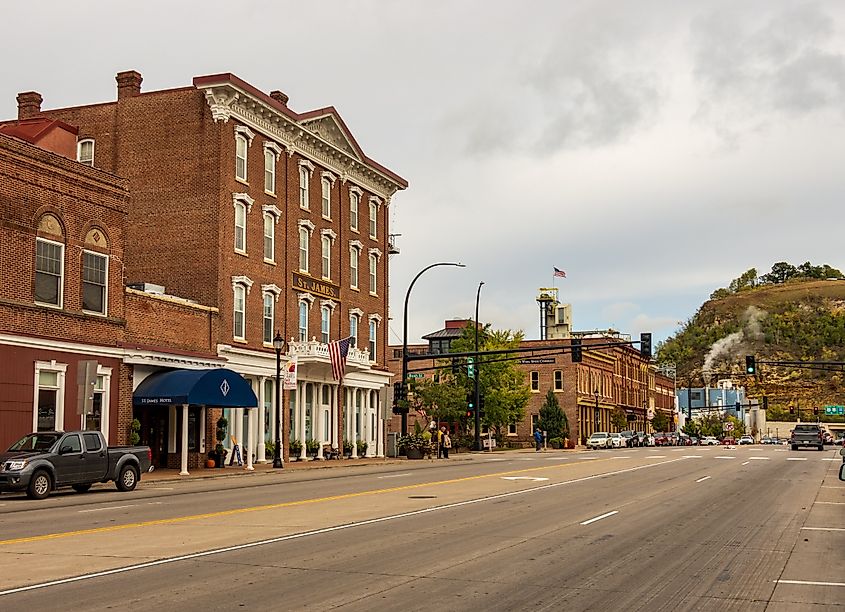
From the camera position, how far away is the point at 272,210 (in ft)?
159

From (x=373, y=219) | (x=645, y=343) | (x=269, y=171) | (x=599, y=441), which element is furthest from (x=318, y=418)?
(x=599, y=441)

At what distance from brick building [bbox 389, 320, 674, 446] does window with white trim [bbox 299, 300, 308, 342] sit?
29.0 meters


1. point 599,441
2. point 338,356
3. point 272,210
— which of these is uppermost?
point 272,210

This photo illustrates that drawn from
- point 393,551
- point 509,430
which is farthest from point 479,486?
point 509,430

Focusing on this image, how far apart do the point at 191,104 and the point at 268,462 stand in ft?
55.0

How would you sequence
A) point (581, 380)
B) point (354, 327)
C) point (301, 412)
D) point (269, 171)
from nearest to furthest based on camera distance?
point (269, 171), point (301, 412), point (354, 327), point (581, 380)

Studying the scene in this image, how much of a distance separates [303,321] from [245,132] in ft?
34.2

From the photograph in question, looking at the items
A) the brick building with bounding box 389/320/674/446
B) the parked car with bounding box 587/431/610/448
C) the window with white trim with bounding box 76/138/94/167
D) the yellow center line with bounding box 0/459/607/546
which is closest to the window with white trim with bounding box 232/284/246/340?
the window with white trim with bounding box 76/138/94/167

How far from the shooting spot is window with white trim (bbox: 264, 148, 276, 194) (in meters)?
48.3

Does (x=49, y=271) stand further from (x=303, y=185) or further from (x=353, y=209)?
(x=353, y=209)

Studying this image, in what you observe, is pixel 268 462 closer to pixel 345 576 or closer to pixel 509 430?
pixel 345 576

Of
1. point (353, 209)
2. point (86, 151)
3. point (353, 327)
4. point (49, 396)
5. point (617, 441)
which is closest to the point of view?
point (49, 396)

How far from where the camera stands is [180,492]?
2702cm

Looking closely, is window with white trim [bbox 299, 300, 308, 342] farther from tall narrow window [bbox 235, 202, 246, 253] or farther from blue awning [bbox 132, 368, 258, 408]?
blue awning [bbox 132, 368, 258, 408]
